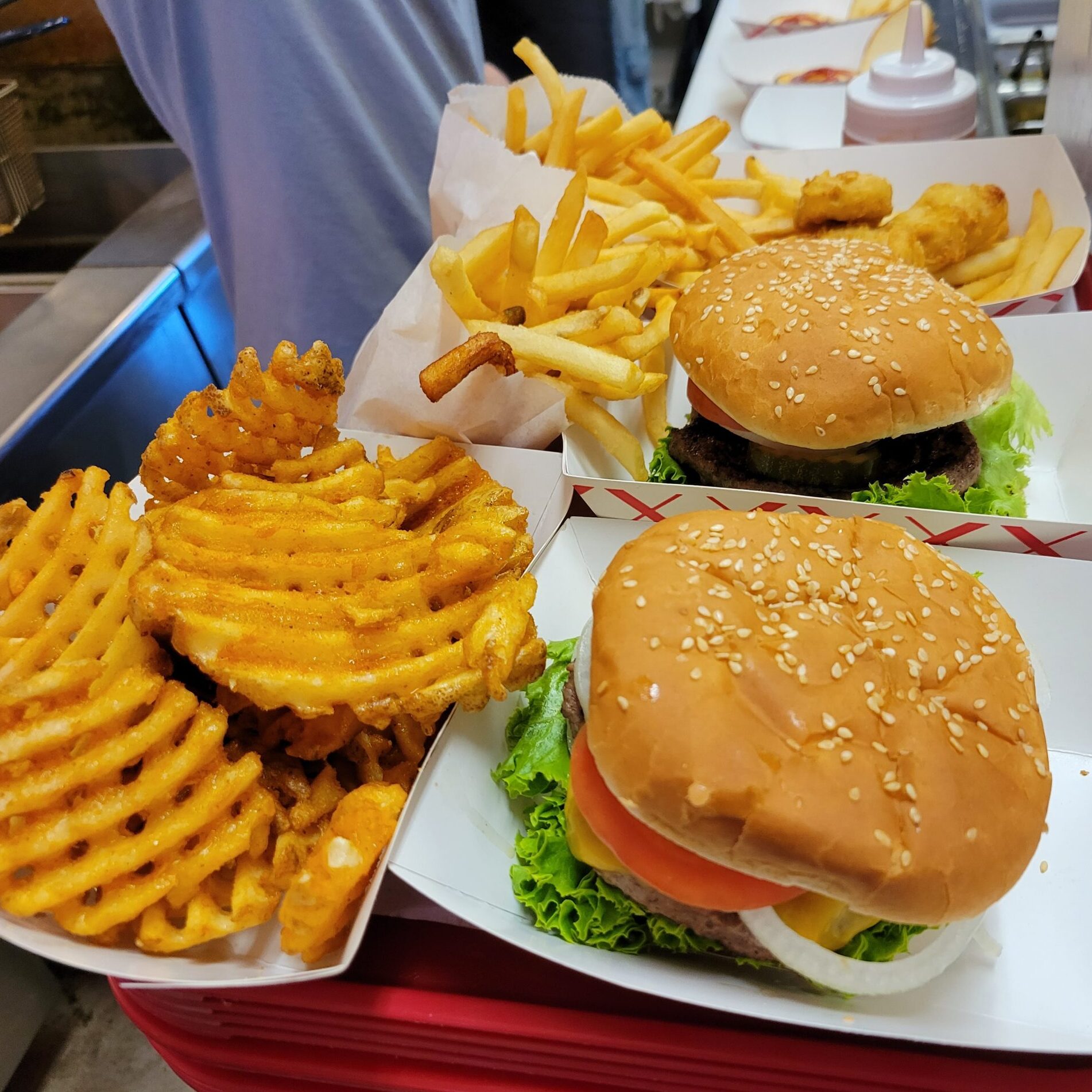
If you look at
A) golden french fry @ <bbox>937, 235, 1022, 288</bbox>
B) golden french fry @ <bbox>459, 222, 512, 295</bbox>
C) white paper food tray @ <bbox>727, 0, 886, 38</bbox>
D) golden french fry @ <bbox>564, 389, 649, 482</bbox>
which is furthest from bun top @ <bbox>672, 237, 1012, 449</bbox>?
white paper food tray @ <bbox>727, 0, 886, 38</bbox>

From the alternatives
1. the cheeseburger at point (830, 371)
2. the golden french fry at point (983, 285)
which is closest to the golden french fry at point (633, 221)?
the cheeseburger at point (830, 371)

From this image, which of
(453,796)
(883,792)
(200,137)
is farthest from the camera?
(200,137)

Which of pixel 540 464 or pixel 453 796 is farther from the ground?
pixel 540 464

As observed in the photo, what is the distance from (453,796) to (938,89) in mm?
2746

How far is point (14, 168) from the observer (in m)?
3.20

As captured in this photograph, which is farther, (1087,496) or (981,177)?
(981,177)

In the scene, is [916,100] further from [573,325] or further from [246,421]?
[246,421]

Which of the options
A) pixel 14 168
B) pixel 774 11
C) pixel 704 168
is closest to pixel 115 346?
pixel 14 168

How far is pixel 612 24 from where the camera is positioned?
3777mm

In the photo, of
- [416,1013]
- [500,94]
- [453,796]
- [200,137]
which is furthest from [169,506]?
[500,94]

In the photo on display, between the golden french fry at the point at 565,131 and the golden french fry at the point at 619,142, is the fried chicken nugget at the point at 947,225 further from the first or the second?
the golden french fry at the point at 565,131

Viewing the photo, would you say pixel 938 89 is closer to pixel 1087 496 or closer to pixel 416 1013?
pixel 1087 496

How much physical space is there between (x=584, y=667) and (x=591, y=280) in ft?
3.11

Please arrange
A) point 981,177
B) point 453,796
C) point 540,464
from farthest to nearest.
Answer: point 981,177, point 540,464, point 453,796
